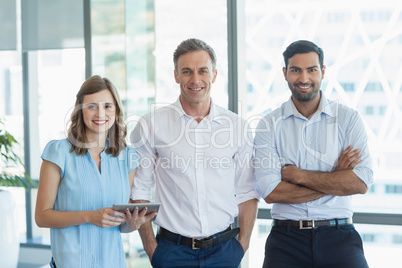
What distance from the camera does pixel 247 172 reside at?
8.59ft

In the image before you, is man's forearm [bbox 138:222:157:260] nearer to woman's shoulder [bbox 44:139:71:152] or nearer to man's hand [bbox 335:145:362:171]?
woman's shoulder [bbox 44:139:71:152]

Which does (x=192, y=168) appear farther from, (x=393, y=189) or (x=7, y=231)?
(x=7, y=231)

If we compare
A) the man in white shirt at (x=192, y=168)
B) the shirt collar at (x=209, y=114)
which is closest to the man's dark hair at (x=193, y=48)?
the man in white shirt at (x=192, y=168)

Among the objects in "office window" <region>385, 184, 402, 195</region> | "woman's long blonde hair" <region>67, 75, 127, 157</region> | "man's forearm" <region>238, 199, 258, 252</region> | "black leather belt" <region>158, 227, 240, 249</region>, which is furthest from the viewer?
"office window" <region>385, 184, 402, 195</region>

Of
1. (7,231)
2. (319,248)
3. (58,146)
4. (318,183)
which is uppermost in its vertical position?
(58,146)

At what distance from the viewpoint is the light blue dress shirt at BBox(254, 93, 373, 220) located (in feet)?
8.34

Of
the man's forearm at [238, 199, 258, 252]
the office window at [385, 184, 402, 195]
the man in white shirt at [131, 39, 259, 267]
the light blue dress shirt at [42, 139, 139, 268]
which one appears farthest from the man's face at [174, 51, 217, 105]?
the office window at [385, 184, 402, 195]

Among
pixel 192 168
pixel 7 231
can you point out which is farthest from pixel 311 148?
pixel 7 231

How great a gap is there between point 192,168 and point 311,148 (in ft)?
2.22

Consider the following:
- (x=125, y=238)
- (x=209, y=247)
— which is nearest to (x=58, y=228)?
(x=209, y=247)

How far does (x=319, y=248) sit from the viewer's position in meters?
2.48

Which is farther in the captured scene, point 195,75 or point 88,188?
point 195,75

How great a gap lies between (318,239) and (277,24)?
1904mm

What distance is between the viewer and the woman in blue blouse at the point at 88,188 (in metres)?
2.09
